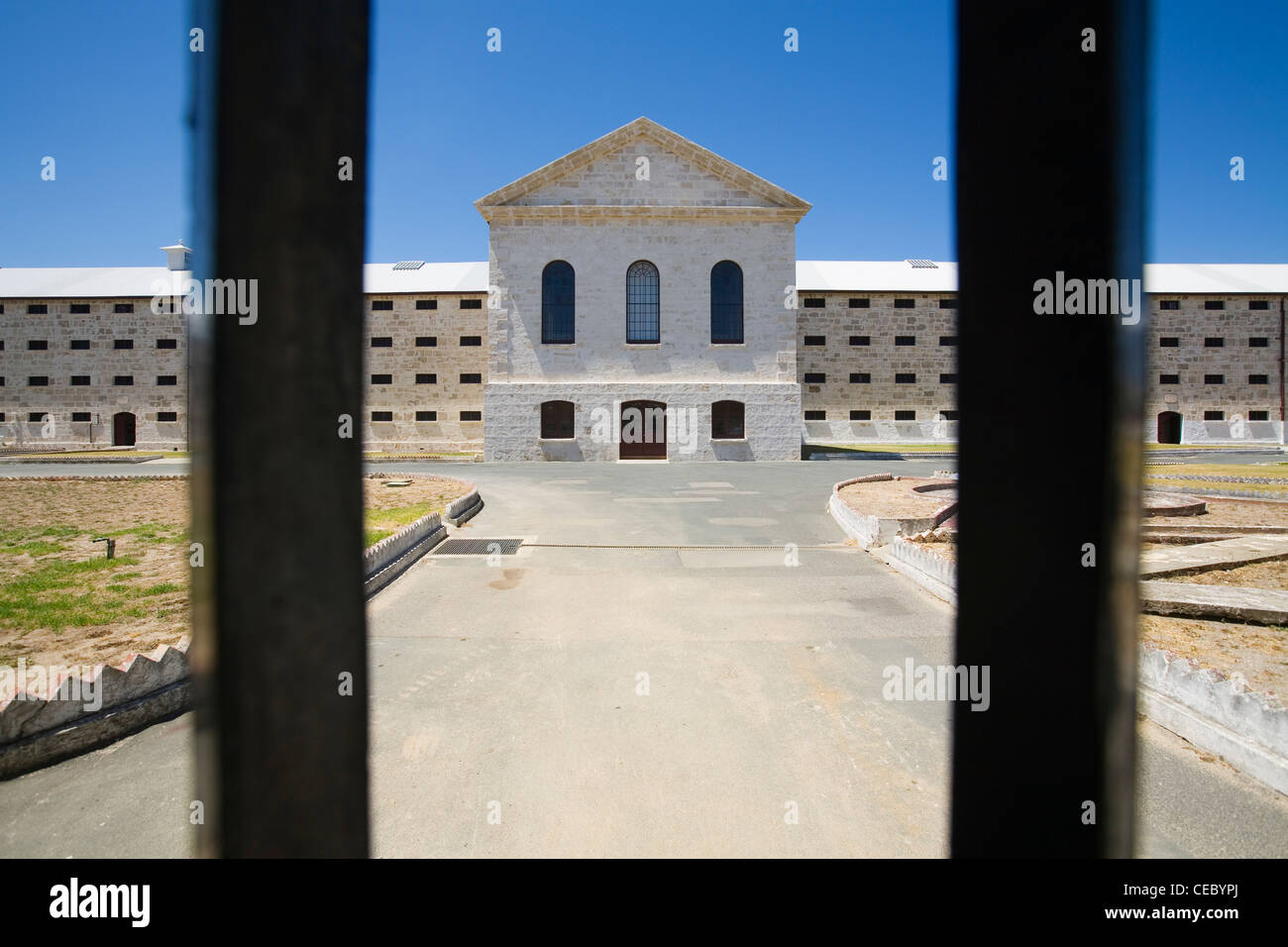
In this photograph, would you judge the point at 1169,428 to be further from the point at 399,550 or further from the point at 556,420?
the point at 399,550

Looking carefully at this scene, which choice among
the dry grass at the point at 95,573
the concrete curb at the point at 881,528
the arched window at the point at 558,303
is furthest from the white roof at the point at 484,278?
the concrete curb at the point at 881,528

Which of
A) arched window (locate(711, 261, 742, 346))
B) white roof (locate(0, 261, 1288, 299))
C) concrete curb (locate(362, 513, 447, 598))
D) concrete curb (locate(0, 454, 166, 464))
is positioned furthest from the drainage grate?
white roof (locate(0, 261, 1288, 299))

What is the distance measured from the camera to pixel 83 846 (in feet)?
9.73

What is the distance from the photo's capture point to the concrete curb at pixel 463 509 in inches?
456

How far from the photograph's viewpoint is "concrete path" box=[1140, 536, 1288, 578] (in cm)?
778

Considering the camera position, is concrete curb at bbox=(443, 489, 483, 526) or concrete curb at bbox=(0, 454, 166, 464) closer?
concrete curb at bbox=(443, 489, 483, 526)

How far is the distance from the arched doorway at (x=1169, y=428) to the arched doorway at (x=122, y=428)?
6097 centimetres

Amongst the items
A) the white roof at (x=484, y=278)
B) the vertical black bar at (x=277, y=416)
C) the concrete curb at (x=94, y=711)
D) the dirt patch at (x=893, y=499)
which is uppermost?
the white roof at (x=484, y=278)

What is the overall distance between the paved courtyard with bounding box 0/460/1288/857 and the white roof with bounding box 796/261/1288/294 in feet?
113

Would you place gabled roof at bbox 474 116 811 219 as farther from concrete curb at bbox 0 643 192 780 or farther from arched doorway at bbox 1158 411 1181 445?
concrete curb at bbox 0 643 192 780

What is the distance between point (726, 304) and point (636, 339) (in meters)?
4.49

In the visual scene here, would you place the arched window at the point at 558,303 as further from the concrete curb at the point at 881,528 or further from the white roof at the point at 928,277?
the concrete curb at the point at 881,528

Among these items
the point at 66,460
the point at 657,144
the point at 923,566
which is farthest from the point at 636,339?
the point at 66,460
